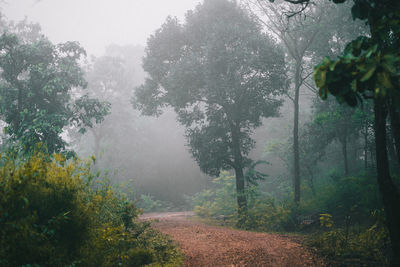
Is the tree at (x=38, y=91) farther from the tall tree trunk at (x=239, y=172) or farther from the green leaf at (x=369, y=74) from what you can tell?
the green leaf at (x=369, y=74)

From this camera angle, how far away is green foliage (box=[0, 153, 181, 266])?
2.69 metres

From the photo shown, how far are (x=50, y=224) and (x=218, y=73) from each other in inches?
384

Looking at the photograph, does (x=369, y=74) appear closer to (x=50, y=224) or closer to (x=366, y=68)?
(x=366, y=68)

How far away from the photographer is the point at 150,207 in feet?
73.0

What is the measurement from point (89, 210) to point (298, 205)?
36.3 ft

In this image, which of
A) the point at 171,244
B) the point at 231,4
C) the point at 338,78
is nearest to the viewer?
the point at 338,78

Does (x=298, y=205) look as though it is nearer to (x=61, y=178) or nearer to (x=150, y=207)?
(x=61, y=178)

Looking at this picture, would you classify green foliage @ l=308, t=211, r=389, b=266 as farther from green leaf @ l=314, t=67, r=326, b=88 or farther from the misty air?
green leaf @ l=314, t=67, r=326, b=88

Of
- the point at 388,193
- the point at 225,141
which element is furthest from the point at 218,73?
the point at 388,193

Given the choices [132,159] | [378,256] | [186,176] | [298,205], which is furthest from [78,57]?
[186,176]

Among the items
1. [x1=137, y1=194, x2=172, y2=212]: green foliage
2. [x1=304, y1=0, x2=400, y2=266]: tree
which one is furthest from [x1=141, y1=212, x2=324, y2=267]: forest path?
[x1=137, y1=194, x2=172, y2=212]: green foliage

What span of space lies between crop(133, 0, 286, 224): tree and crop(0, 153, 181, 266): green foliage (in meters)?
8.06

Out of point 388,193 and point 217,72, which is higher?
point 217,72

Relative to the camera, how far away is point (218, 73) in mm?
11547
